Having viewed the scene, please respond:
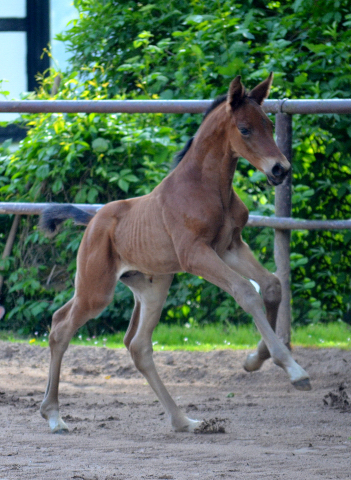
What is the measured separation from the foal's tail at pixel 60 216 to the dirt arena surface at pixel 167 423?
42.7 inches

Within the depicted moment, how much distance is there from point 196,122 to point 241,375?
93.2 inches

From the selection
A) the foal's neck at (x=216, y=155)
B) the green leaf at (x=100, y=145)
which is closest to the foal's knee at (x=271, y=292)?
the foal's neck at (x=216, y=155)

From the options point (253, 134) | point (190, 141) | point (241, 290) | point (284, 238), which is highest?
point (253, 134)

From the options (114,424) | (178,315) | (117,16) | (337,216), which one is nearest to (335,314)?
(337,216)

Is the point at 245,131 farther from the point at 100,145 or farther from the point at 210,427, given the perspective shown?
the point at 100,145

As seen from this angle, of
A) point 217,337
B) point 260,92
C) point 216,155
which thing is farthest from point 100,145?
point 260,92

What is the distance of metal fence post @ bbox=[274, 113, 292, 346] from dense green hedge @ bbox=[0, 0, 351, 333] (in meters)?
0.53

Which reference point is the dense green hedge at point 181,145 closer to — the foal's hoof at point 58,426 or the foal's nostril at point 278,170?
the foal's hoof at point 58,426

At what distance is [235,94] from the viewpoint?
2.90 m

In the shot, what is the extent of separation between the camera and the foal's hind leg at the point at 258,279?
308 cm

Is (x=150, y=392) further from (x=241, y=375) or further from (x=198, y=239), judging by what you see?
(x=198, y=239)

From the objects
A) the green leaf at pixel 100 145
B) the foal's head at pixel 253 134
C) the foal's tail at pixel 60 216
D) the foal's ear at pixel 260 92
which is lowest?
the green leaf at pixel 100 145

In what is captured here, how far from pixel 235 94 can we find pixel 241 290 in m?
0.87

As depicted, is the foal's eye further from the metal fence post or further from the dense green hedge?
the dense green hedge
